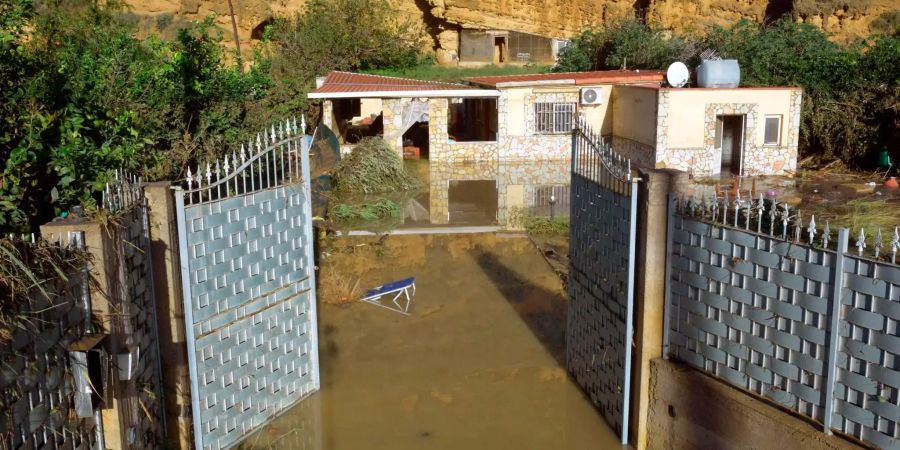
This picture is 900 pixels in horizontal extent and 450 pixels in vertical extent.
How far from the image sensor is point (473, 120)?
3105cm

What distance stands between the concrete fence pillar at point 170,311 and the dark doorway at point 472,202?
8.74 meters

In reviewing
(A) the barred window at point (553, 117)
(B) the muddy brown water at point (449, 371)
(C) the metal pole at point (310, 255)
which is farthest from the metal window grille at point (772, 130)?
(C) the metal pole at point (310, 255)

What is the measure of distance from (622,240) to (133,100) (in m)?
6.61

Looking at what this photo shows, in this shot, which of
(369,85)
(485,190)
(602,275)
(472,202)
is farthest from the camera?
(369,85)

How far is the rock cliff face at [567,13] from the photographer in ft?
111

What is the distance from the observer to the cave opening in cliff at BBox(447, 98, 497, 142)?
2562cm

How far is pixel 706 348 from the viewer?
5.25m

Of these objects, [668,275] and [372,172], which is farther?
[372,172]

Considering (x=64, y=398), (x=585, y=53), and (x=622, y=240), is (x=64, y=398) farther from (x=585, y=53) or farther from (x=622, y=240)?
(x=585, y=53)

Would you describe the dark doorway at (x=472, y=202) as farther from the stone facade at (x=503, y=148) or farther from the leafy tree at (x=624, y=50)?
the leafy tree at (x=624, y=50)

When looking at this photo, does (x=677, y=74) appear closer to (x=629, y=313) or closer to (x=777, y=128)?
(x=777, y=128)

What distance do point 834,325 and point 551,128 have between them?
19173 millimetres

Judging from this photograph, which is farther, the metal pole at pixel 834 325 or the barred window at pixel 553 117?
the barred window at pixel 553 117

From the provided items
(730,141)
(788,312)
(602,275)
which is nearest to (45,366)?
(788,312)
